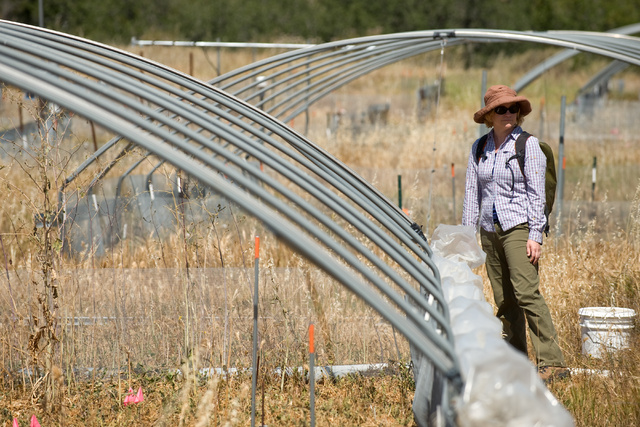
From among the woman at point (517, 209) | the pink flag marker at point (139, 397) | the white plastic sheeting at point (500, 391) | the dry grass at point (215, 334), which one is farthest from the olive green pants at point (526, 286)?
the pink flag marker at point (139, 397)

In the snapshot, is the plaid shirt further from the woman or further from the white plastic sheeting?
the white plastic sheeting

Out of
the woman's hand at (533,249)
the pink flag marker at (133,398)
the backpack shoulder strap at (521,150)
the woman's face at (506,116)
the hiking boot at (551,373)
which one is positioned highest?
the woman's face at (506,116)

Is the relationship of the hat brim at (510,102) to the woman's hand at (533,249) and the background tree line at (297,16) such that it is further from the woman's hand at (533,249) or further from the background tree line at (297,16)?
the background tree line at (297,16)

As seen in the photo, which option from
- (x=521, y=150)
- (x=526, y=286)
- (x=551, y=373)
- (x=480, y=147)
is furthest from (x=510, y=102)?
(x=551, y=373)

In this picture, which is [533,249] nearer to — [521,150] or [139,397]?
[521,150]

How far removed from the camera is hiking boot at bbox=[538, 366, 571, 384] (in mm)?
3658

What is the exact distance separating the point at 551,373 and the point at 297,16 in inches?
969

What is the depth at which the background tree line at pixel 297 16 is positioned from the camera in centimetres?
2434

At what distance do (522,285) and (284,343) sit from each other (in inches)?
57.0

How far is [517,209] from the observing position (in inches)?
145

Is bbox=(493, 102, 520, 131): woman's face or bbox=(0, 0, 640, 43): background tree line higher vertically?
bbox=(0, 0, 640, 43): background tree line

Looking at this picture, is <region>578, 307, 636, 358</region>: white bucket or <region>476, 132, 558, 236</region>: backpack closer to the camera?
<region>476, 132, 558, 236</region>: backpack

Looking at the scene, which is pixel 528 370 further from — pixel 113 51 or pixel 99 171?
pixel 99 171

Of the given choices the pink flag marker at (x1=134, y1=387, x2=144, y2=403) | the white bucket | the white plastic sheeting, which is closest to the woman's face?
the white bucket
